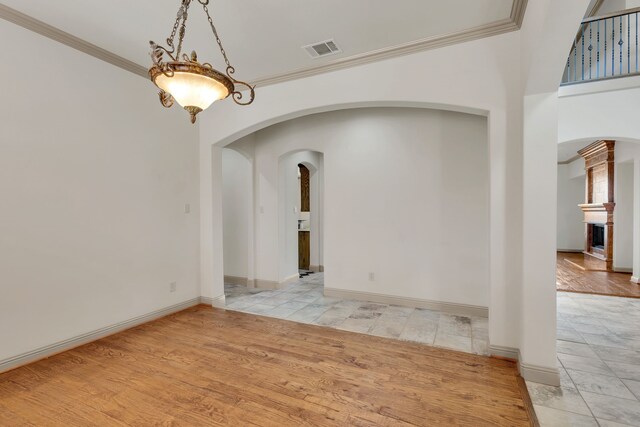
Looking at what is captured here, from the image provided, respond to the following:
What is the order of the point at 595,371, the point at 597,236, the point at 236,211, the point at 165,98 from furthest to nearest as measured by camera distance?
the point at 597,236 → the point at 236,211 → the point at 595,371 → the point at 165,98

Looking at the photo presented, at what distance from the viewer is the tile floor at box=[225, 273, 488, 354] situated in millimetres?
3314

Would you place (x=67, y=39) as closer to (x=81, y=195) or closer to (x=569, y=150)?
(x=81, y=195)

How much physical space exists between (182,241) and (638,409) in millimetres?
4794

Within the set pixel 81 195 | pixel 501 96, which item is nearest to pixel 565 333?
pixel 501 96

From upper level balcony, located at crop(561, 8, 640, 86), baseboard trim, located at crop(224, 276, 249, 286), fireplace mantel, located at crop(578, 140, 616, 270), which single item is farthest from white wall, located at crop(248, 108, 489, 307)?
fireplace mantel, located at crop(578, 140, 616, 270)

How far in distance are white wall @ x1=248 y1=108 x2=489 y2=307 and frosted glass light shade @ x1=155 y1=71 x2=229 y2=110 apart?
2.94 metres

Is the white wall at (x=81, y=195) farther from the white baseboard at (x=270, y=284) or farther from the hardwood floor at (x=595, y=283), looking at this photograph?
the hardwood floor at (x=595, y=283)

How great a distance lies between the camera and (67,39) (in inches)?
118

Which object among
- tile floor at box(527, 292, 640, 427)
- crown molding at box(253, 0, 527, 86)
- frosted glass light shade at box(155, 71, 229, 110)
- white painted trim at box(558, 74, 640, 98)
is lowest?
tile floor at box(527, 292, 640, 427)

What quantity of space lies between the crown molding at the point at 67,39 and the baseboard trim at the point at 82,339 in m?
2.97

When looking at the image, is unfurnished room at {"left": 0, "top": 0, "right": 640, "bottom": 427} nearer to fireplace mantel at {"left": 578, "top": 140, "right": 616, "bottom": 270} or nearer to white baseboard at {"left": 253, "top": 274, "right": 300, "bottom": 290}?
white baseboard at {"left": 253, "top": 274, "right": 300, "bottom": 290}

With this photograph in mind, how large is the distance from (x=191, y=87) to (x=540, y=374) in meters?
3.39

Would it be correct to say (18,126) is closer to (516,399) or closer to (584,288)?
(516,399)

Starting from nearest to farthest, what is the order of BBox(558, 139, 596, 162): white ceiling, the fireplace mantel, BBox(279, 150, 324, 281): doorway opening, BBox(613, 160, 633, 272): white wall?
BBox(279, 150, 324, 281): doorway opening < BBox(613, 160, 633, 272): white wall < the fireplace mantel < BBox(558, 139, 596, 162): white ceiling
